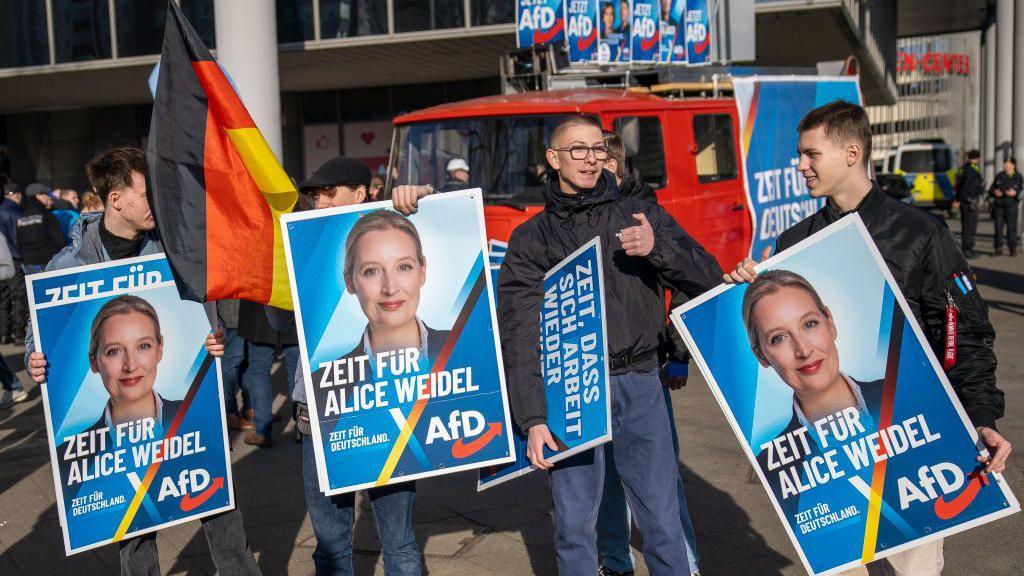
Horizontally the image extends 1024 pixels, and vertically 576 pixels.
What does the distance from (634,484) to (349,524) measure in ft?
3.56

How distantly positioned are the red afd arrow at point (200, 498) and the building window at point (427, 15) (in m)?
18.1

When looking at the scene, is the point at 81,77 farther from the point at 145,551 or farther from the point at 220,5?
the point at 145,551

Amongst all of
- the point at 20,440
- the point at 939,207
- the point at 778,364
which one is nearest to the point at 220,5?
the point at 20,440

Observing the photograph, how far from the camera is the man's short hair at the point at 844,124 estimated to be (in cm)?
326

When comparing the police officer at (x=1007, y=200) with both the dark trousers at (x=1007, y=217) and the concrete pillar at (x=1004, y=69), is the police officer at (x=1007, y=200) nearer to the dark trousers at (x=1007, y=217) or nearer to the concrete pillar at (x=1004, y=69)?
the dark trousers at (x=1007, y=217)

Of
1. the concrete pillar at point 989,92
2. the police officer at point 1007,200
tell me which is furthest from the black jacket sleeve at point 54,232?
the concrete pillar at point 989,92

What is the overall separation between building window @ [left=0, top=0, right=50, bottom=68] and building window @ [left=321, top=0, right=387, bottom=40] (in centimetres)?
674

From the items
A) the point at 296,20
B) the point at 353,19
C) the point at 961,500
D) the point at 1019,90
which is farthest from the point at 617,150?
the point at 1019,90

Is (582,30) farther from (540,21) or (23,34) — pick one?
(23,34)

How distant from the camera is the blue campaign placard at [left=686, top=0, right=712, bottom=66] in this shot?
37.8 ft

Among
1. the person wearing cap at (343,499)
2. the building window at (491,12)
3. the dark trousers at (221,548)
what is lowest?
the dark trousers at (221,548)

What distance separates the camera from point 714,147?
386 inches

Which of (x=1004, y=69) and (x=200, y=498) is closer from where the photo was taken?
(x=200, y=498)

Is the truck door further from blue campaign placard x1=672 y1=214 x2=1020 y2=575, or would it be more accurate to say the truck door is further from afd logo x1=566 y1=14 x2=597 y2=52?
blue campaign placard x1=672 y1=214 x2=1020 y2=575
